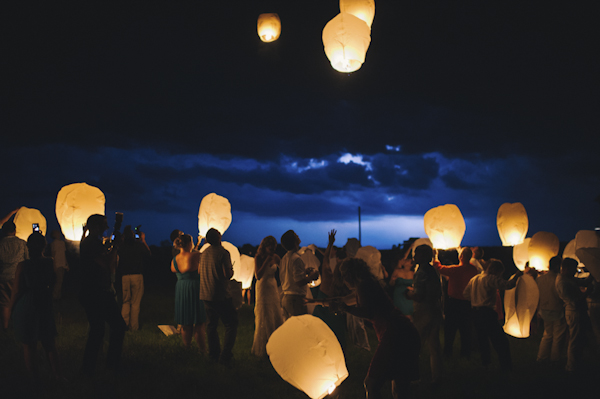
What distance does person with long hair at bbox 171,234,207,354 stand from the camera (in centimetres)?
523

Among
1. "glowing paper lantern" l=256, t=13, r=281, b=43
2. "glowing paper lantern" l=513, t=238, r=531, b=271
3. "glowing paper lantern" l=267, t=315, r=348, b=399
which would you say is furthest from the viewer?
"glowing paper lantern" l=513, t=238, r=531, b=271

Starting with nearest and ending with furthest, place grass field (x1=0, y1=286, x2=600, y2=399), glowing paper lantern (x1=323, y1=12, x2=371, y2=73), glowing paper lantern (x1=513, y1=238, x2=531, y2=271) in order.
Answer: grass field (x1=0, y1=286, x2=600, y2=399)
glowing paper lantern (x1=323, y1=12, x2=371, y2=73)
glowing paper lantern (x1=513, y1=238, x2=531, y2=271)

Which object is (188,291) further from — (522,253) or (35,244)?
(522,253)

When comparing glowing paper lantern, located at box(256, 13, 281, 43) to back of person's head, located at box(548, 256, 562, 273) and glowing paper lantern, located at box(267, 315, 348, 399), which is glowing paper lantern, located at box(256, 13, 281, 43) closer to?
glowing paper lantern, located at box(267, 315, 348, 399)

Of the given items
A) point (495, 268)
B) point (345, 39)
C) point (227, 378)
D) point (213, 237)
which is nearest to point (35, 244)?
point (213, 237)

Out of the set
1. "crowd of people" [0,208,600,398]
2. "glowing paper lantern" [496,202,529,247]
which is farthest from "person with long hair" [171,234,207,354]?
"glowing paper lantern" [496,202,529,247]

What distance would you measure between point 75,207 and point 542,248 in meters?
6.34

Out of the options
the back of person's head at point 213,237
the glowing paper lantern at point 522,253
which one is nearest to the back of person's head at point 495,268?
the glowing paper lantern at point 522,253

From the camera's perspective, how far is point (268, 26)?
640 cm

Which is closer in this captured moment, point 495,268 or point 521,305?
point 495,268

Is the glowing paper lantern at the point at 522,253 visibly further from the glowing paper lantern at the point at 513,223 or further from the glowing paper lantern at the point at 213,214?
the glowing paper lantern at the point at 213,214

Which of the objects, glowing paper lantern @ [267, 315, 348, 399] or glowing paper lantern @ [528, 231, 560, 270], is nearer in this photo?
glowing paper lantern @ [267, 315, 348, 399]

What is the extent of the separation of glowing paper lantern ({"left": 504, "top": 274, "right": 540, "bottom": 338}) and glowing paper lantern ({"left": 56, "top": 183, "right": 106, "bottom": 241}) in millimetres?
5380

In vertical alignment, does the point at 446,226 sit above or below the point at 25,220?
below
